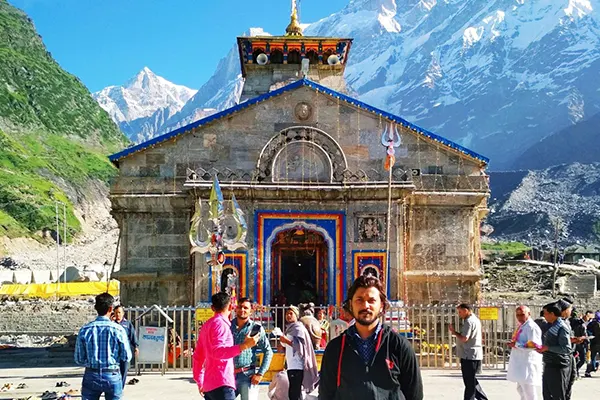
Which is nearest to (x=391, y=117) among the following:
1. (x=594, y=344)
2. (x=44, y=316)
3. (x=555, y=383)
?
(x=594, y=344)

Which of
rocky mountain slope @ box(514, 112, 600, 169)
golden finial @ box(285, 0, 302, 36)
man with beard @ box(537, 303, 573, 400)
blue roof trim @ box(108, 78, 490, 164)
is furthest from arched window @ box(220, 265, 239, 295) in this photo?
rocky mountain slope @ box(514, 112, 600, 169)

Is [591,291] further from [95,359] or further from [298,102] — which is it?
[95,359]

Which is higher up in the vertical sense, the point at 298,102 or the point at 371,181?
the point at 298,102

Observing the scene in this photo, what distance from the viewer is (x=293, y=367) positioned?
10.3 m

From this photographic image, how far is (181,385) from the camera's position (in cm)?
1467

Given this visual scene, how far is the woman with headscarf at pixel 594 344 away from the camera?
55.4 feet

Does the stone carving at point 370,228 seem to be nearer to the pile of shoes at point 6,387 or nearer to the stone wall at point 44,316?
the pile of shoes at point 6,387

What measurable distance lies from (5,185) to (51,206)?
5.90 metres

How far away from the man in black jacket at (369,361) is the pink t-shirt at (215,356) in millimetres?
2480

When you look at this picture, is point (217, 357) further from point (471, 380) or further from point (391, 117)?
point (391, 117)

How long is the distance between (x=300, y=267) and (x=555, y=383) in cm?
1970

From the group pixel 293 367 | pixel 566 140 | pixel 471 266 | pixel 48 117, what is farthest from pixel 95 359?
pixel 566 140

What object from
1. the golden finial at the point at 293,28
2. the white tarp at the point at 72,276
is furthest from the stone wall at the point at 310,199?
the white tarp at the point at 72,276

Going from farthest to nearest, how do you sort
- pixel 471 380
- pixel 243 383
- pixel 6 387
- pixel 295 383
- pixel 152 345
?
1. pixel 152 345
2. pixel 6 387
3. pixel 471 380
4. pixel 295 383
5. pixel 243 383
